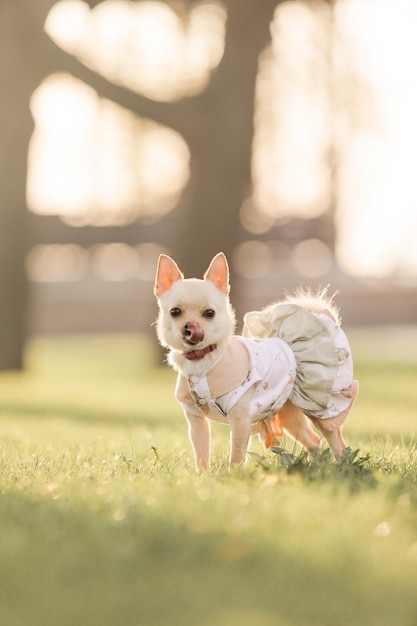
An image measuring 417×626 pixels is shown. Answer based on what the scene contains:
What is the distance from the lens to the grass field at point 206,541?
3391 millimetres

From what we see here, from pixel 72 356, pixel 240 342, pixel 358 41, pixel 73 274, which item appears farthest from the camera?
pixel 73 274

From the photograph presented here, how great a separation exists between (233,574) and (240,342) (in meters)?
2.27

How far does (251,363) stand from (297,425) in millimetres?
771

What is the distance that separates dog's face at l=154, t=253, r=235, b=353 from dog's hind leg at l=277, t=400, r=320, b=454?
3.11ft

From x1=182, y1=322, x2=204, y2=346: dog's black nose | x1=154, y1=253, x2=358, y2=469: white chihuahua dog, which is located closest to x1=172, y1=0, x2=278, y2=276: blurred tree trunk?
x1=154, y1=253, x2=358, y2=469: white chihuahua dog

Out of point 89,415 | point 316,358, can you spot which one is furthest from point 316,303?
point 89,415

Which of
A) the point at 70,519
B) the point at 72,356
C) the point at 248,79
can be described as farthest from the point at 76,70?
the point at 70,519

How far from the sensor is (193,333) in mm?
5262

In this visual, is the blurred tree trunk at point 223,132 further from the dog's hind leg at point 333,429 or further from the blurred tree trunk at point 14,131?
the dog's hind leg at point 333,429

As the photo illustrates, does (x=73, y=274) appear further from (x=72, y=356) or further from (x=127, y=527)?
(x=127, y=527)

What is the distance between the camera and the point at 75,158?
28016mm

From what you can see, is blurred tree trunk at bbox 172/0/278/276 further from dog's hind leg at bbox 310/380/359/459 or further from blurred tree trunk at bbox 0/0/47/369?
dog's hind leg at bbox 310/380/359/459

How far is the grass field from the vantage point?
3.39 m

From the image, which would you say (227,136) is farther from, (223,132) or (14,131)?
(14,131)
